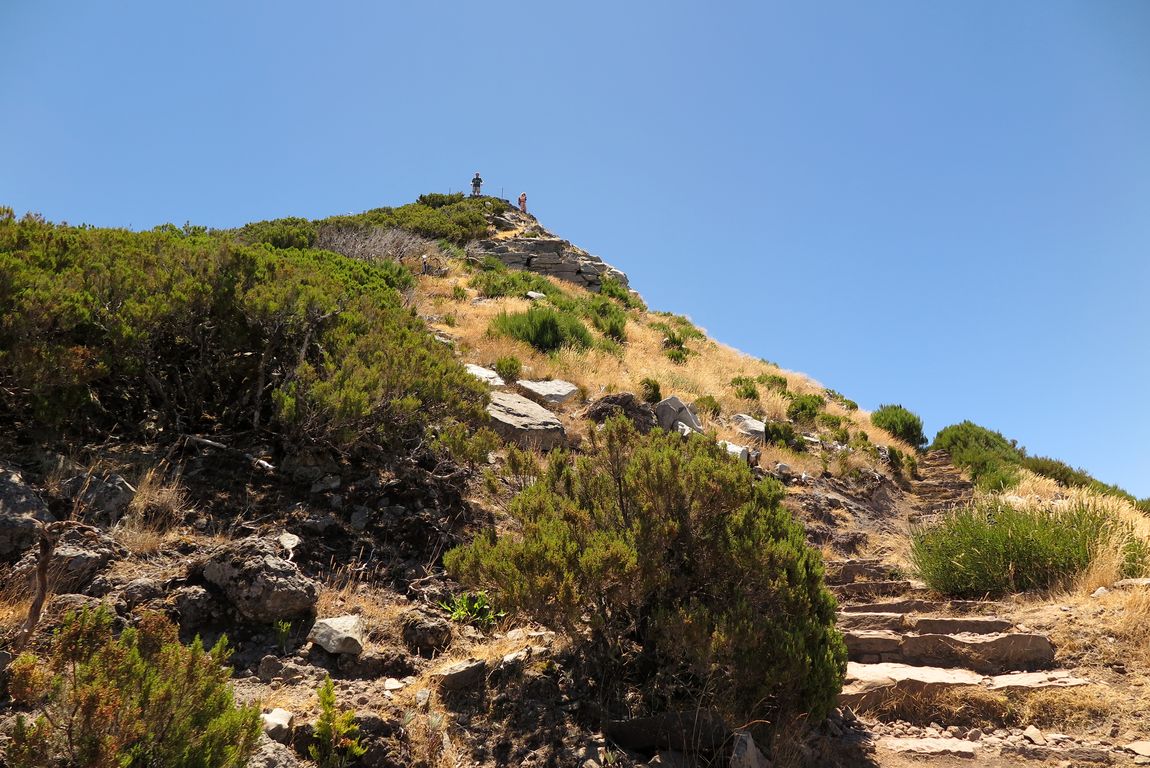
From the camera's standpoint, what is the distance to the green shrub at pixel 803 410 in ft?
47.7

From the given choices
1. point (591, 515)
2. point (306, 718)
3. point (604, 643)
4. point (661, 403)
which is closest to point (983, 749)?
point (604, 643)

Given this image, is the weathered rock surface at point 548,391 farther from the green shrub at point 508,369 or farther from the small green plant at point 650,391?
the small green plant at point 650,391

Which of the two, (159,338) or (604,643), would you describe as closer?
(604,643)

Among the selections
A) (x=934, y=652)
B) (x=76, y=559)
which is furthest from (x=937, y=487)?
(x=76, y=559)

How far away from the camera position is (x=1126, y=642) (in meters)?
4.90

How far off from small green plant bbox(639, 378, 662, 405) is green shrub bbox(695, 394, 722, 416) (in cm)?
125

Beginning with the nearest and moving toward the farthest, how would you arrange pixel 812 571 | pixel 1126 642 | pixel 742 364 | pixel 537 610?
1. pixel 537 610
2. pixel 812 571
3. pixel 1126 642
4. pixel 742 364

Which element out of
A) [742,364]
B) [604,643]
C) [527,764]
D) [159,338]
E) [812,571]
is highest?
[742,364]

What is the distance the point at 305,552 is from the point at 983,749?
5.05m

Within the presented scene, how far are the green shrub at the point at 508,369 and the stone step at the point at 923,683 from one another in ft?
21.9

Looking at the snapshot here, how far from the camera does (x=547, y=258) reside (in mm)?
26484

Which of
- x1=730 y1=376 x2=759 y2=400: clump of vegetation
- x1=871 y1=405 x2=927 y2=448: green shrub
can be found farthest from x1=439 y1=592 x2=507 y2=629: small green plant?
x1=871 y1=405 x2=927 y2=448: green shrub

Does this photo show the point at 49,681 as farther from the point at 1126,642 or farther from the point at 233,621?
the point at 1126,642

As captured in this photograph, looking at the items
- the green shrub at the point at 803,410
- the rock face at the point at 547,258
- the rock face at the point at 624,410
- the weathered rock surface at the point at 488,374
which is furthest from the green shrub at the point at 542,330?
the rock face at the point at 547,258
